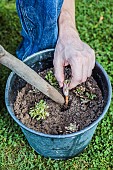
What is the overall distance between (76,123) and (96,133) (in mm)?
340

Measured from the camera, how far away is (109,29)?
2.48 m

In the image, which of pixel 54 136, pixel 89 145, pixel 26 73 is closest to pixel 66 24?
pixel 26 73

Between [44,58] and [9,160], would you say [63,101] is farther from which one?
[9,160]

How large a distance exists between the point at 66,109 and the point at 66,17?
0.46 metres

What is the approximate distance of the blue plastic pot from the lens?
5.33 ft

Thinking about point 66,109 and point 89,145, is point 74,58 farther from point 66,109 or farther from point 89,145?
point 89,145

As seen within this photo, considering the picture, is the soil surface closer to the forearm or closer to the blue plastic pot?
the blue plastic pot

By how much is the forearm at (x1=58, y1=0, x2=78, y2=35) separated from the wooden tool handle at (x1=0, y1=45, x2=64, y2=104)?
0.31m

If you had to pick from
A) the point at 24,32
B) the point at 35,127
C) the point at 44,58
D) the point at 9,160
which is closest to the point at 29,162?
the point at 9,160

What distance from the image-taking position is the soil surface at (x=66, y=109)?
174 centimetres

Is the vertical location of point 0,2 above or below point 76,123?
above

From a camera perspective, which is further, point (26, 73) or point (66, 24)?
point (66, 24)

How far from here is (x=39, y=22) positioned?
1.80 metres

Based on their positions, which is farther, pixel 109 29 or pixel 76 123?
pixel 109 29
